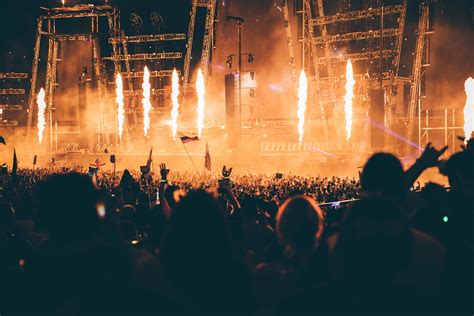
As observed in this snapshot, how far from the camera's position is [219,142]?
32.5 meters

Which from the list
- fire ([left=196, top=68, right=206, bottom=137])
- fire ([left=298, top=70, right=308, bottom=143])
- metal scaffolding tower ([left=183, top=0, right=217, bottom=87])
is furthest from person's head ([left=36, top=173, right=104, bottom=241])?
metal scaffolding tower ([left=183, top=0, right=217, bottom=87])

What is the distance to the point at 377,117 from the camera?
22984 mm

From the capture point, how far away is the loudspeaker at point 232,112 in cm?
2641

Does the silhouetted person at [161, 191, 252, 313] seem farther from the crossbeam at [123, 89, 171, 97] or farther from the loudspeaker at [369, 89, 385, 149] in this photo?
the crossbeam at [123, 89, 171, 97]

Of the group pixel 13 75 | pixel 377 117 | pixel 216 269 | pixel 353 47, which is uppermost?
pixel 353 47

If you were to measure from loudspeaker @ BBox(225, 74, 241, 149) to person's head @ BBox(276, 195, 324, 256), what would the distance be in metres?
23.8

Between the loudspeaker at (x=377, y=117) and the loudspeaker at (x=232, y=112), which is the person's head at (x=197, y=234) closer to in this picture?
the loudspeaker at (x=377, y=117)

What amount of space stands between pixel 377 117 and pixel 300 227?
69.2ft

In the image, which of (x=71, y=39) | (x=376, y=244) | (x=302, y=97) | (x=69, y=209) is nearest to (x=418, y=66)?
(x=302, y=97)

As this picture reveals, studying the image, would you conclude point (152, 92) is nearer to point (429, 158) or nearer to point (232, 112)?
point (232, 112)

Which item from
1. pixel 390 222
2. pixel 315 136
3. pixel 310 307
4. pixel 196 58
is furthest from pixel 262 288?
pixel 196 58

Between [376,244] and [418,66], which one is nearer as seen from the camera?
[376,244]

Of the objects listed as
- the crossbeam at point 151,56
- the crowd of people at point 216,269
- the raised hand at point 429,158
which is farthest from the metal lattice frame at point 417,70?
the crowd of people at point 216,269

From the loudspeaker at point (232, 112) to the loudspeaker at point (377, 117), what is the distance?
6916mm
